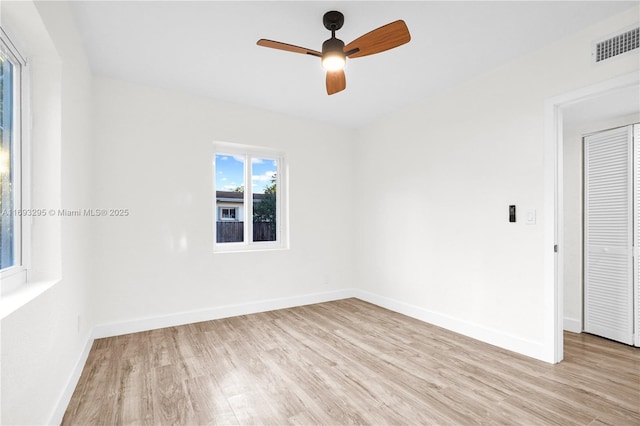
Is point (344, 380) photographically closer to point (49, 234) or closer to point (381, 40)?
point (49, 234)

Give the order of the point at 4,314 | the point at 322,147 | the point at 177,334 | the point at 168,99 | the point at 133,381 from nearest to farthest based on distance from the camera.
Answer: the point at 4,314, the point at 133,381, the point at 177,334, the point at 168,99, the point at 322,147

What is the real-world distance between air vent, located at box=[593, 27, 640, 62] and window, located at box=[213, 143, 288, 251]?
3350 millimetres

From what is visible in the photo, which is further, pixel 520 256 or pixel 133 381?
pixel 520 256

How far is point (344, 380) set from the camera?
232cm

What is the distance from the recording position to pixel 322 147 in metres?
4.67

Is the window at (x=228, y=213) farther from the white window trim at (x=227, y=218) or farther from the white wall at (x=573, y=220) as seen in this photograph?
the white wall at (x=573, y=220)

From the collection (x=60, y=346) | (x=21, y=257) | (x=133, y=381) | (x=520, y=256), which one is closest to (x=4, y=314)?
(x=21, y=257)

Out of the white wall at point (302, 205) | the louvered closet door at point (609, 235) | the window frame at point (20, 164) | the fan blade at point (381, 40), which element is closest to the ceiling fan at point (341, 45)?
the fan blade at point (381, 40)

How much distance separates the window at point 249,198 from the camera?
4.00 metres

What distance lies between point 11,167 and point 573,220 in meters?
4.75

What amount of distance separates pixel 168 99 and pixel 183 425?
3131 millimetres

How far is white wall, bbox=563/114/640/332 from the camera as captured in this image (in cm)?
340

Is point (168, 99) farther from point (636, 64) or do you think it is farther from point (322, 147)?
point (636, 64)

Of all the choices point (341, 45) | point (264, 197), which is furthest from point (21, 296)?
point (264, 197)
